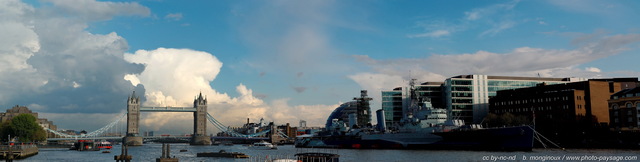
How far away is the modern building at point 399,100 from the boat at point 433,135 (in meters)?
42.4

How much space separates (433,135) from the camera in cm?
10250

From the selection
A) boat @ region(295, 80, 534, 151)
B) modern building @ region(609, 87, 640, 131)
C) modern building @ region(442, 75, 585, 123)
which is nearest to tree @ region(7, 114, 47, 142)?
boat @ region(295, 80, 534, 151)

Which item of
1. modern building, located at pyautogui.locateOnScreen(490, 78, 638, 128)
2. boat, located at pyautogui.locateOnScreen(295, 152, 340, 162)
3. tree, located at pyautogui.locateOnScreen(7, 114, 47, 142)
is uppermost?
modern building, located at pyautogui.locateOnScreen(490, 78, 638, 128)

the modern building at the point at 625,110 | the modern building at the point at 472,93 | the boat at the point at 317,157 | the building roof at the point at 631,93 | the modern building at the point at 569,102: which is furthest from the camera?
the modern building at the point at 472,93

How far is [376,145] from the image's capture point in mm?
118938

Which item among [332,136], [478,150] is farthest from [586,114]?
[332,136]

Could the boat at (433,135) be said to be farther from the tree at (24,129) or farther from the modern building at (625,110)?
the tree at (24,129)

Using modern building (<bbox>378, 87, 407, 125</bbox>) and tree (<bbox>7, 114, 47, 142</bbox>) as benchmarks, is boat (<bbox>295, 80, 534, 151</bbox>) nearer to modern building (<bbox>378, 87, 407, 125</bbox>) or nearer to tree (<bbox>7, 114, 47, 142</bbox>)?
modern building (<bbox>378, 87, 407, 125</bbox>)

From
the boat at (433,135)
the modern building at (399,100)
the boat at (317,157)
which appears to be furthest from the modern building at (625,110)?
the boat at (317,157)

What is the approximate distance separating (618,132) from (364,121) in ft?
251

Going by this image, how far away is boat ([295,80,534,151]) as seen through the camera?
90856mm

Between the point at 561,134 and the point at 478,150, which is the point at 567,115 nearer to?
the point at 561,134

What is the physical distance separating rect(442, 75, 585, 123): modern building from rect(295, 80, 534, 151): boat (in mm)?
46215

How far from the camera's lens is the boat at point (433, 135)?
90856 mm
